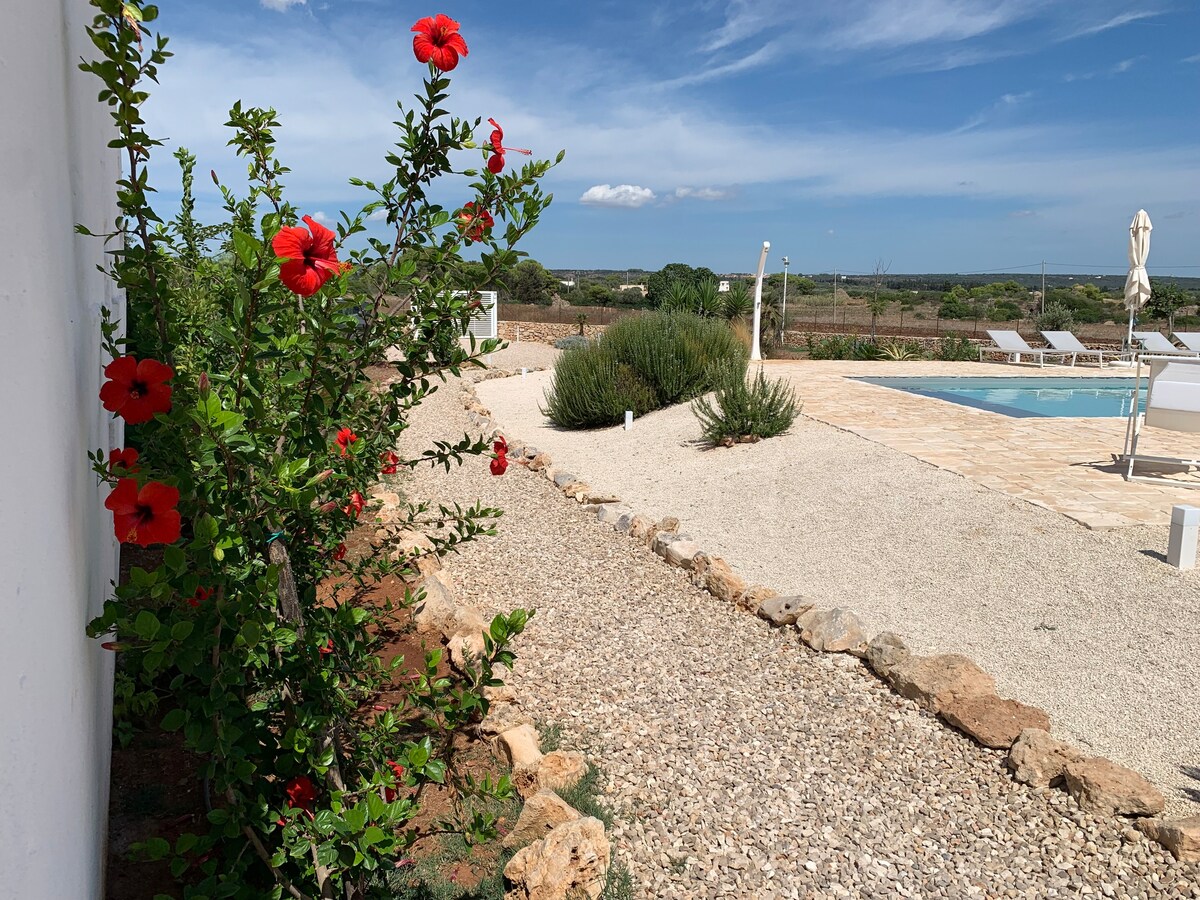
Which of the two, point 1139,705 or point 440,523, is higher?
point 440,523

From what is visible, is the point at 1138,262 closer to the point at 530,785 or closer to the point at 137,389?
the point at 530,785

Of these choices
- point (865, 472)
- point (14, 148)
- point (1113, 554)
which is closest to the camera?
point (14, 148)

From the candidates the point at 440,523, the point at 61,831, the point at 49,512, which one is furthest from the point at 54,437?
the point at 440,523

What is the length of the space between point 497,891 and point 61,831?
1.47 metres

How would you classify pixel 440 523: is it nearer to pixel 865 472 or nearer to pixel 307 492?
pixel 307 492

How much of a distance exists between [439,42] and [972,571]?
4.70 m

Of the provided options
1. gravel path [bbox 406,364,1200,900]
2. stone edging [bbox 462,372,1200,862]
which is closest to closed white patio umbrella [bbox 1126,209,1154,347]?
stone edging [bbox 462,372,1200,862]

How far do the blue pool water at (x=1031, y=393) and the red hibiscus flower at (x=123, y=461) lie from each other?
10.7 m

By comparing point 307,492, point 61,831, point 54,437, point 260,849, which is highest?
point 54,437

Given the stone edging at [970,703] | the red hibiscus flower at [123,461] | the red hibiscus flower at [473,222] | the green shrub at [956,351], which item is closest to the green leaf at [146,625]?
the red hibiscus flower at [123,461]

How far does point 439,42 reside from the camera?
1.79 meters

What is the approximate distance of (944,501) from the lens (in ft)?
21.1

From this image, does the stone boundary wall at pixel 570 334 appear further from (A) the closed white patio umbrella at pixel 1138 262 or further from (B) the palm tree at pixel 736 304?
(A) the closed white patio umbrella at pixel 1138 262

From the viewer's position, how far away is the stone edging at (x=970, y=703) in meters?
2.80
